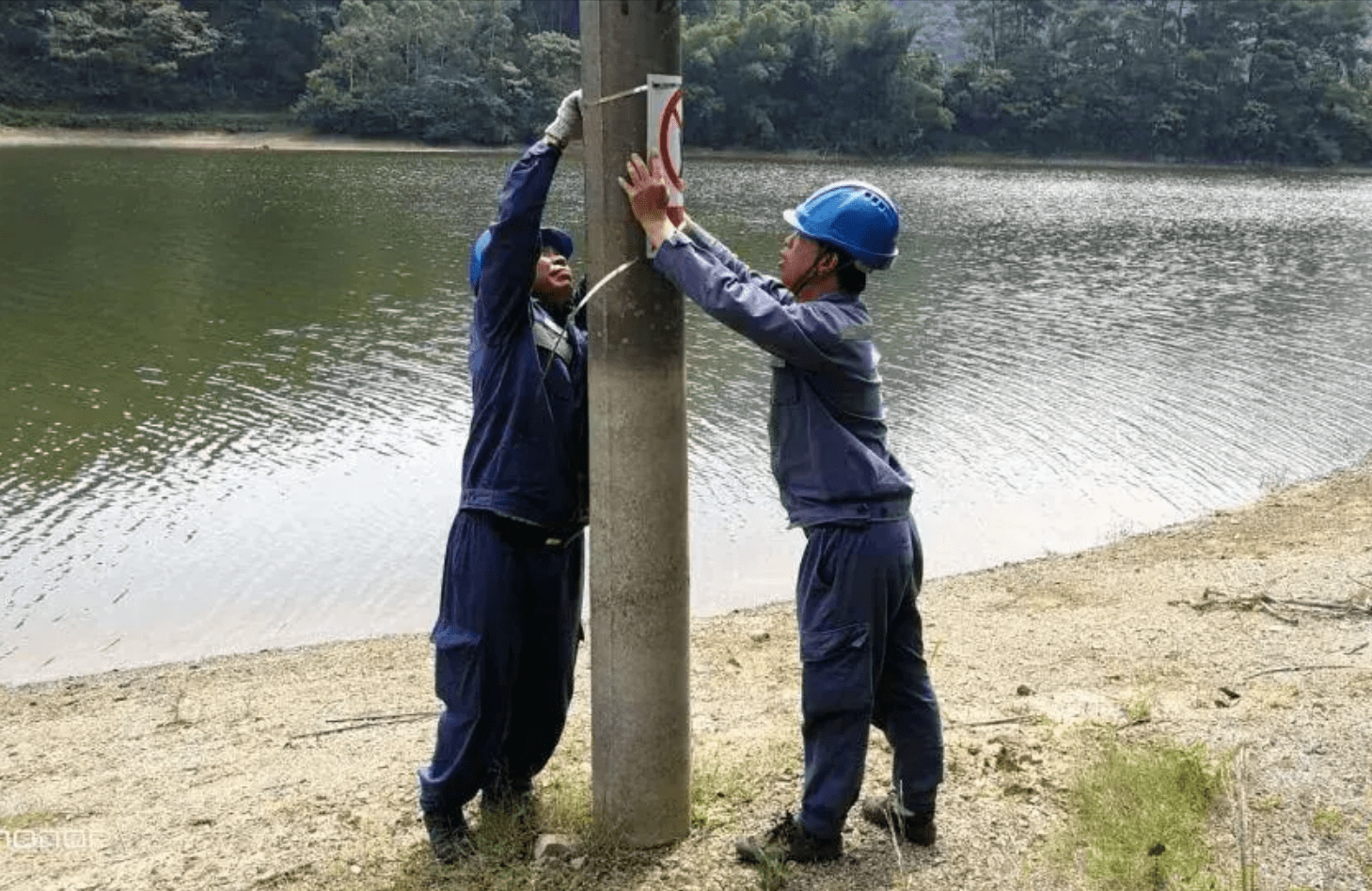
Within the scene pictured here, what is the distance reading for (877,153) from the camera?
70625 millimetres

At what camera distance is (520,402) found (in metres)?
3.46

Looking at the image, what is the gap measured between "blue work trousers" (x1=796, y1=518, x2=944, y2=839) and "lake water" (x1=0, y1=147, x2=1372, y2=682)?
17.0ft

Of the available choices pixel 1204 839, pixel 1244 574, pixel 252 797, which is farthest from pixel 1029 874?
pixel 1244 574

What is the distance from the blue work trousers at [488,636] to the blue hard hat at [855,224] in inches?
45.6

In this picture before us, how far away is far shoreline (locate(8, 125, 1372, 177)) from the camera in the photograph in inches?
2203

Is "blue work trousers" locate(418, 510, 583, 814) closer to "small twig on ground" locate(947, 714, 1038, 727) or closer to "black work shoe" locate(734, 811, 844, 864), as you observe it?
"black work shoe" locate(734, 811, 844, 864)

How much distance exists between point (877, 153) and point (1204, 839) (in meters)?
70.0

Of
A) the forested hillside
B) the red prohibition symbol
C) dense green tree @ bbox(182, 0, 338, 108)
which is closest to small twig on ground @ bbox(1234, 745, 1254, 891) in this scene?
the red prohibition symbol

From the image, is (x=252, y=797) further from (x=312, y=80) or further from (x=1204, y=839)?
(x=312, y=80)

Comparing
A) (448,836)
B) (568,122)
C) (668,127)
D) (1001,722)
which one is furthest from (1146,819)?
(568,122)

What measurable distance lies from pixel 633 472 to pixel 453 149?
62.2 m

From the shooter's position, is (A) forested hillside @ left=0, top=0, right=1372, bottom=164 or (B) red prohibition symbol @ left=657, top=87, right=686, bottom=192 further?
(A) forested hillside @ left=0, top=0, right=1372, bottom=164

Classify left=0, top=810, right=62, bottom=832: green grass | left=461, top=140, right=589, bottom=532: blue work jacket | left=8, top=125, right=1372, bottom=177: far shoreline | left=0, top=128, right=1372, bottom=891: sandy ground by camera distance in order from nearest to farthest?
left=461, top=140, right=589, bottom=532: blue work jacket → left=0, top=128, right=1372, bottom=891: sandy ground → left=0, top=810, right=62, bottom=832: green grass → left=8, top=125, right=1372, bottom=177: far shoreline

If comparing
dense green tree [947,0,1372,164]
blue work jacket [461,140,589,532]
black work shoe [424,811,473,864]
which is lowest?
black work shoe [424,811,473,864]
